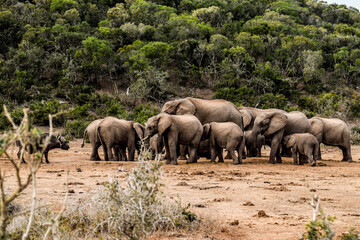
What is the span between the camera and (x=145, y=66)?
37250 mm

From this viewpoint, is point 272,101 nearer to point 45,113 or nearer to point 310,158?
point 45,113

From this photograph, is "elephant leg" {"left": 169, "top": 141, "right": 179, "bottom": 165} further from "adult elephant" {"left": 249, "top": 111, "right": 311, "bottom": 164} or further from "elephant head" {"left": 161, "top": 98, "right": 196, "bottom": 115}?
"adult elephant" {"left": 249, "top": 111, "right": 311, "bottom": 164}

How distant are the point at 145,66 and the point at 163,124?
23.0 m

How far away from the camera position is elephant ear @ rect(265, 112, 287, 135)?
16219 mm

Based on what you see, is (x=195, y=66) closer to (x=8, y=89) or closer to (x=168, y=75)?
(x=168, y=75)

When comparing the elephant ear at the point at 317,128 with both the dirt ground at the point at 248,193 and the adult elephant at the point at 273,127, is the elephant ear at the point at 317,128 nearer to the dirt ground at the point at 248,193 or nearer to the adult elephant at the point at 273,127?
the adult elephant at the point at 273,127

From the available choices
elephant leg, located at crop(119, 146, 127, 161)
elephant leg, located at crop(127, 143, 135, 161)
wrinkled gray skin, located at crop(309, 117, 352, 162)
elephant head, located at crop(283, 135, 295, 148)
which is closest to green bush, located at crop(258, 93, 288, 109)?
wrinkled gray skin, located at crop(309, 117, 352, 162)

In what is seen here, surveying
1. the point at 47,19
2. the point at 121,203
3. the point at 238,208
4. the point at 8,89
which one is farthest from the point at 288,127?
the point at 47,19

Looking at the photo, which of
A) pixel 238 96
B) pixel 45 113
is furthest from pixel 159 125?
pixel 238 96

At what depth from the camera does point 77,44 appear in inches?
1642

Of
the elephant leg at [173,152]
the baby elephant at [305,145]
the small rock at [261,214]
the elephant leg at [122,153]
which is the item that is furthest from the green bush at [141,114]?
the small rock at [261,214]

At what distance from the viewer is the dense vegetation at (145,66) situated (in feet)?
104

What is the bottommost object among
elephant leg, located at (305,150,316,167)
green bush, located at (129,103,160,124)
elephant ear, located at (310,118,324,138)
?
elephant leg, located at (305,150,316,167)

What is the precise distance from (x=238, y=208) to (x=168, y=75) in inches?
1229
